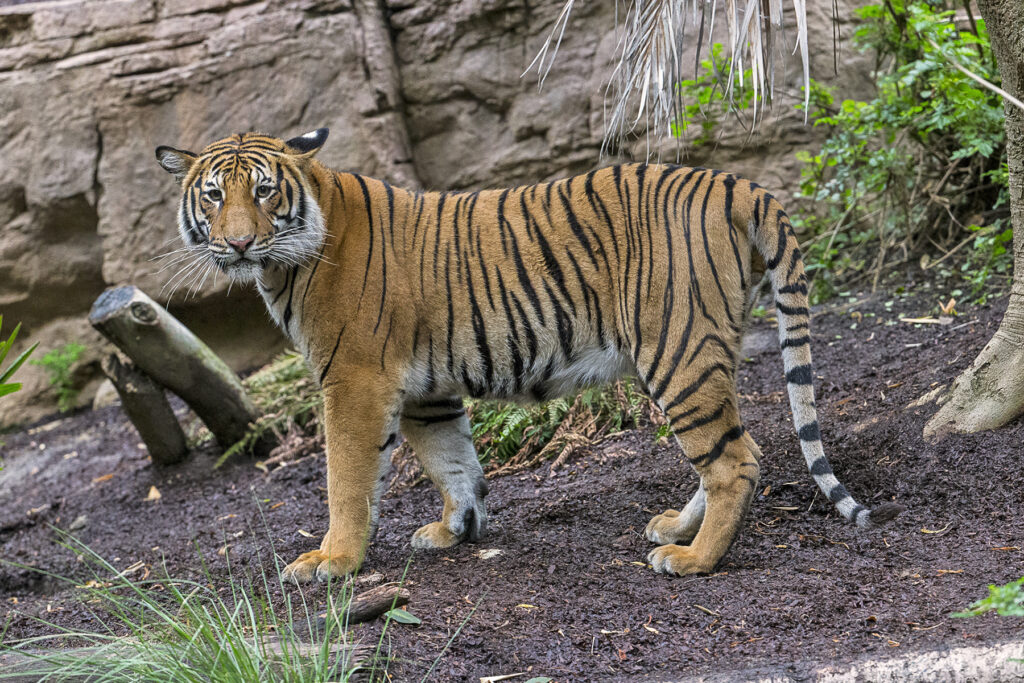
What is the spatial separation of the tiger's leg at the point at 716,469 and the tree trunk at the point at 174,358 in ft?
12.6

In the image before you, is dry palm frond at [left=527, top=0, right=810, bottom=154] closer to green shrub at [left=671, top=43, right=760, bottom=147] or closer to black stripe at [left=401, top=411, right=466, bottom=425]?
black stripe at [left=401, top=411, right=466, bottom=425]

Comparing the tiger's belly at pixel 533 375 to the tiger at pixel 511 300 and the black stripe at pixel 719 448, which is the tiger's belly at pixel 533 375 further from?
the black stripe at pixel 719 448

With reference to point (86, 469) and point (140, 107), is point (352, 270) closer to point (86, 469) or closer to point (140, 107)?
point (86, 469)

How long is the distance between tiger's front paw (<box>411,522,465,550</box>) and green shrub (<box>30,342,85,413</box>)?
5972 millimetres

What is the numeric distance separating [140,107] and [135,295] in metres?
3.30

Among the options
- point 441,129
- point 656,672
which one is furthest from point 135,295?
point 656,672

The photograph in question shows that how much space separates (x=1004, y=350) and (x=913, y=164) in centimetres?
317

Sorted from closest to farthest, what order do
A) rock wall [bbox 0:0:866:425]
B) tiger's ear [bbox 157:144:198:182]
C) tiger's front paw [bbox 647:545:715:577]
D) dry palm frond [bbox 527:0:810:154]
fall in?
tiger's front paw [bbox 647:545:715:577] → dry palm frond [bbox 527:0:810:154] → tiger's ear [bbox 157:144:198:182] → rock wall [bbox 0:0:866:425]

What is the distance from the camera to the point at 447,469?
454cm

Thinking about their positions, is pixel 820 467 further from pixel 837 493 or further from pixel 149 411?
pixel 149 411

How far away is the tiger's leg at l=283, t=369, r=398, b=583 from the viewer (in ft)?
13.5

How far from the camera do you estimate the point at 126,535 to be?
5.91 metres

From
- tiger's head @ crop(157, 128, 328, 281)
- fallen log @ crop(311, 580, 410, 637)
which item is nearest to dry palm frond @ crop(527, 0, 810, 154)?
tiger's head @ crop(157, 128, 328, 281)

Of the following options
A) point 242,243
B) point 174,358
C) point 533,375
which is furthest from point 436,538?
point 174,358
